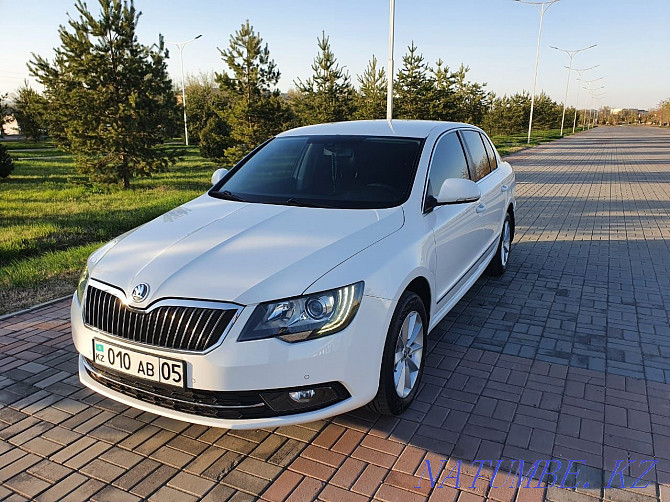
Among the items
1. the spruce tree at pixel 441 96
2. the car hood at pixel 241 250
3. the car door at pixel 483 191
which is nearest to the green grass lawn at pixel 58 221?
the car hood at pixel 241 250

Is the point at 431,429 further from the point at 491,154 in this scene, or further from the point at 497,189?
the point at 491,154

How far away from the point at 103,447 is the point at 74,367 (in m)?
1.13

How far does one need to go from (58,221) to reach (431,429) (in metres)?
8.02

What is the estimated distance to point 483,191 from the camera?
185 inches

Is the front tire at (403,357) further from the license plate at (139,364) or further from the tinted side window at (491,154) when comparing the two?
the tinted side window at (491,154)

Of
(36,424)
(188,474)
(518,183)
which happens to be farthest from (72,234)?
(518,183)

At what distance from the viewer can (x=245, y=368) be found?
2.35 metres

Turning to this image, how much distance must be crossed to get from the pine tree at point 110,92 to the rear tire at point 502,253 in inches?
438

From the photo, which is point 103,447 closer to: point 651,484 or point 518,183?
point 651,484

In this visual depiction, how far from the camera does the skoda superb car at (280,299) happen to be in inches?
94.3

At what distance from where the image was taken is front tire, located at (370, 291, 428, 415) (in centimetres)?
278

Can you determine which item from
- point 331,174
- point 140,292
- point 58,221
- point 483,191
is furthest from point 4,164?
point 140,292

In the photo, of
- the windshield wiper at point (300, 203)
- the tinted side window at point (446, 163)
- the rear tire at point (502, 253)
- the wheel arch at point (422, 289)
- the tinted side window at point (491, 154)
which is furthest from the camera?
the rear tire at point (502, 253)

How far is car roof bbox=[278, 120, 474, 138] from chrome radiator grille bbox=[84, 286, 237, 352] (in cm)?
228
